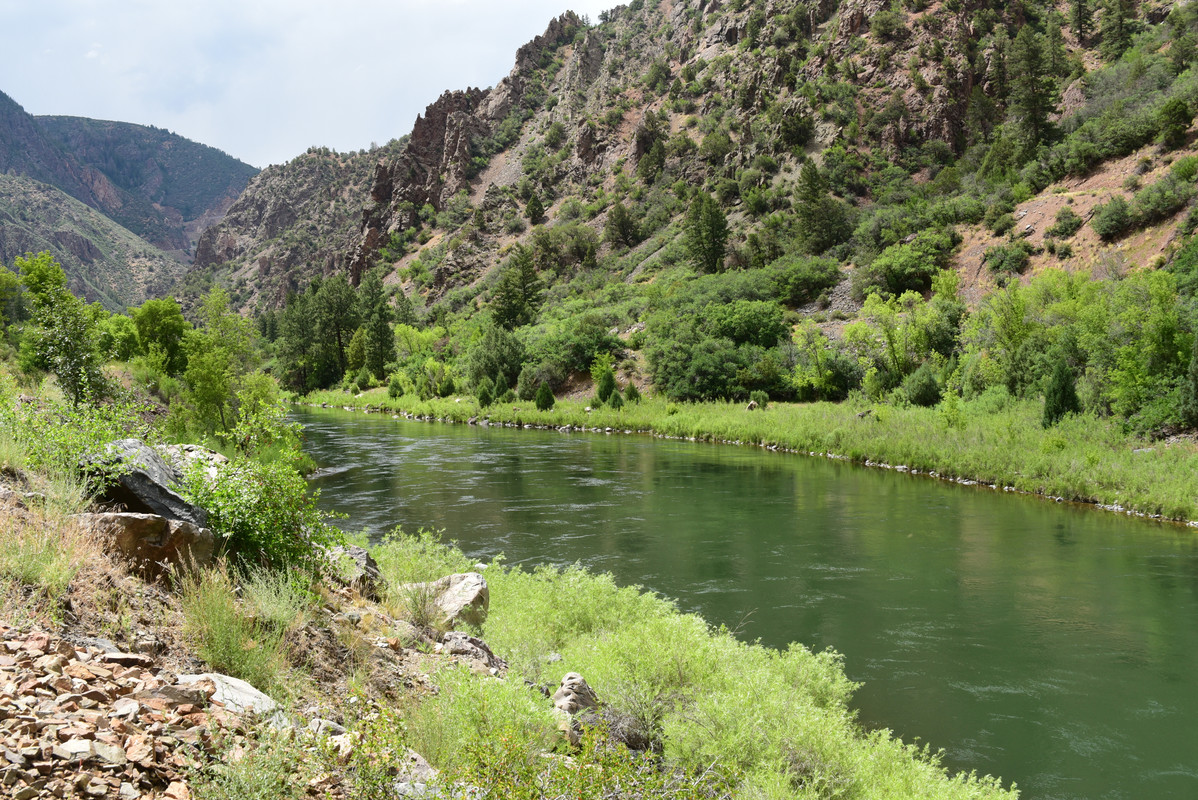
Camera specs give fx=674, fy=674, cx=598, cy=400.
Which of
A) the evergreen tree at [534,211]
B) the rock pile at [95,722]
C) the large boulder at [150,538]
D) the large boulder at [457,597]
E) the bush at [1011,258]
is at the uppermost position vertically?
the evergreen tree at [534,211]

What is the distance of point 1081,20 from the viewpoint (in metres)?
62.9

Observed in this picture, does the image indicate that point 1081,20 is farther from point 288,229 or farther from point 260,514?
point 288,229

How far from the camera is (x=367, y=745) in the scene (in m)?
4.02

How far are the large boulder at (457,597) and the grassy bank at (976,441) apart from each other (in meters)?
18.3

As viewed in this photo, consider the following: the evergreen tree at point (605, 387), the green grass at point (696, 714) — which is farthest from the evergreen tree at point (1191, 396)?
the evergreen tree at point (605, 387)

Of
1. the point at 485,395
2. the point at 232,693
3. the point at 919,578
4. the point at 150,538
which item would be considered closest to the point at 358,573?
the point at 150,538

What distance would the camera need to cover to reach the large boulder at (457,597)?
8.38 meters

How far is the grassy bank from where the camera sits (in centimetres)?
1862

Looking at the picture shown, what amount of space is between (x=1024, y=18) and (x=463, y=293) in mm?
67099

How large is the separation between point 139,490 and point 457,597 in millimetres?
4089

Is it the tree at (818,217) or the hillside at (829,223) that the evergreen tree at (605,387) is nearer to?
the hillside at (829,223)

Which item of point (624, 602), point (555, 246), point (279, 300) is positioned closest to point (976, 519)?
point (624, 602)

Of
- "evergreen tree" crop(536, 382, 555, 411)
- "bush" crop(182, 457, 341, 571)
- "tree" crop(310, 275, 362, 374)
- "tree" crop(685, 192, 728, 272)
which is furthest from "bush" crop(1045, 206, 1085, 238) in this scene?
"tree" crop(310, 275, 362, 374)

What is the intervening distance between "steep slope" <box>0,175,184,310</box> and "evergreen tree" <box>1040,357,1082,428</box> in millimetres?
158592
